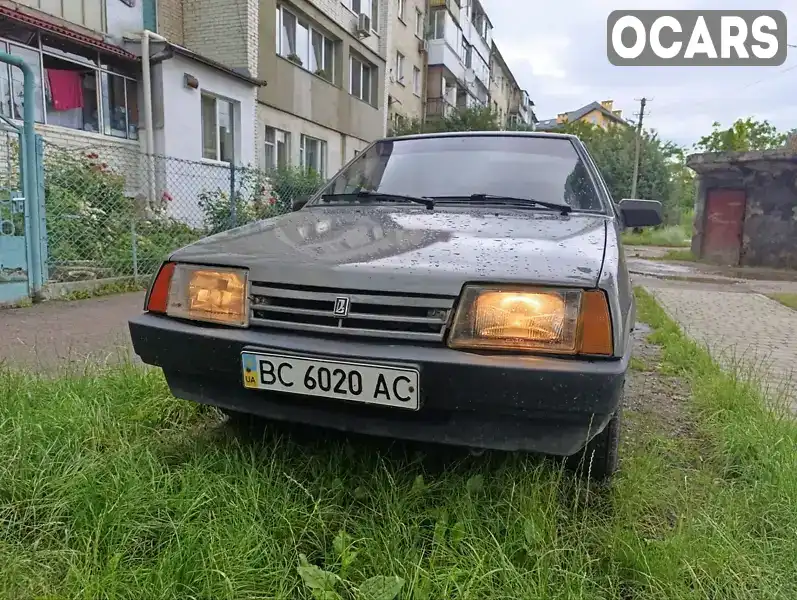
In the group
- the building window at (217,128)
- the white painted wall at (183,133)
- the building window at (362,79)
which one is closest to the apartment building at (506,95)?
the building window at (362,79)

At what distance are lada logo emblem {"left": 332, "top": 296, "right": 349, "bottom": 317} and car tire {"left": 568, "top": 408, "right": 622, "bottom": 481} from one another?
36.2 inches

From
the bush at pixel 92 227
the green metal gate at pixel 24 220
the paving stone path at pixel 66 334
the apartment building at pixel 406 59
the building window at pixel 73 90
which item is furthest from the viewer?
the apartment building at pixel 406 59

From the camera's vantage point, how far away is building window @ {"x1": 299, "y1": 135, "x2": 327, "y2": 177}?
14727 millimetres

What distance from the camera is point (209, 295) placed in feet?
6.07

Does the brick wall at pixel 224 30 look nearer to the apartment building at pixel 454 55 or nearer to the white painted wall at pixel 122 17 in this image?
the white painted wall at pixel 122 17

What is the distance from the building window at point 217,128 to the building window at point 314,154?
319cm

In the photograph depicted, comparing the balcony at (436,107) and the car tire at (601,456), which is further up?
the balcony at (436,107)

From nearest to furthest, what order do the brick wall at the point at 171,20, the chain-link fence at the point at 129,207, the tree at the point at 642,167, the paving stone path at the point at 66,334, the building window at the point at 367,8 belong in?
the paving stone path at the point at 66,334
the chain-link fence at the point at 129,207
the brick wall at the point at 171,20
the building window at the point at 367,8
the tree at the point at 642,167

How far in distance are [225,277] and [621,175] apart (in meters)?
34.6

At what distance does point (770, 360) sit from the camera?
4105mm

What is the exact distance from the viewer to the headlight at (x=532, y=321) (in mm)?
1532

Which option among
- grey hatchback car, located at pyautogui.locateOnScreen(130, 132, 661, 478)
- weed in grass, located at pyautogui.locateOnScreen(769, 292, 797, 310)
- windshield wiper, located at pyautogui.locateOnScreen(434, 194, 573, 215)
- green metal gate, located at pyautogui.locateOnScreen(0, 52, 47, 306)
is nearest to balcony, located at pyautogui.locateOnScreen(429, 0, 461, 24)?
weed in grass, located at pyautogui.locateOnScreen(769, 292, 797, 310)

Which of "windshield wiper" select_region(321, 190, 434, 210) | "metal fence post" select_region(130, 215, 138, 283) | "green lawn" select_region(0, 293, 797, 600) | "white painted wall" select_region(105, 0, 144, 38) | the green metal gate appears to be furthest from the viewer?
"white painted wall" select_region(105, 0, 144, 38)

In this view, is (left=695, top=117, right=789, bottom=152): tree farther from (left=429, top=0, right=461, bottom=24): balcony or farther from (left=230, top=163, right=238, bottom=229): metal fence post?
(left=230, top=163, right=238, bottom=229): metal fence post
